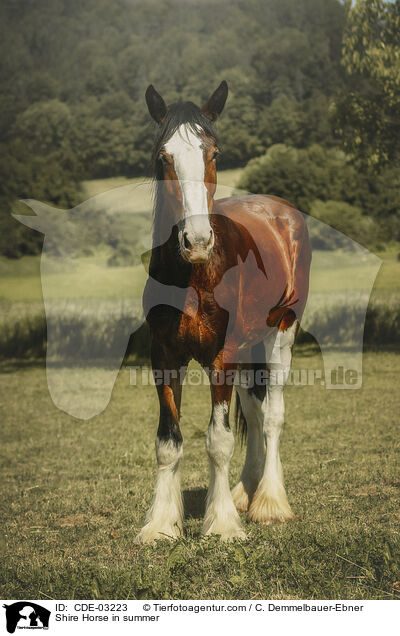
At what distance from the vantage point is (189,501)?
5.72 m

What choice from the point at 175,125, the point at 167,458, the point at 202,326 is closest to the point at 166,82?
the point at 175,125

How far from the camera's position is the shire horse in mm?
3869

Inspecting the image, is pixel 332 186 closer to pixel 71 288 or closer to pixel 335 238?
pixel 335 238

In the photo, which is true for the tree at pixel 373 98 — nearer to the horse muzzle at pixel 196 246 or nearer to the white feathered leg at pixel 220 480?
the white feathered leg at pixel 220 480

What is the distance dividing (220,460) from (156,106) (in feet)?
8.00

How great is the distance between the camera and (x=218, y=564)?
403 cm

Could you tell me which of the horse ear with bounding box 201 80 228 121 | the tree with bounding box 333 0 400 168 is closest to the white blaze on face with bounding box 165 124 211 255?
the horse ear with bounding box 201 80 228 121

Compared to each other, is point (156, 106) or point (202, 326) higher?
point (156, 106)

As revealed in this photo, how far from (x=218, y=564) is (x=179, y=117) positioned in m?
2.83

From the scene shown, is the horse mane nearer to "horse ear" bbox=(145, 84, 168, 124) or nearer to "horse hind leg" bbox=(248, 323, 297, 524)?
"horse ear" bbox=(145, 84, 168, 124)

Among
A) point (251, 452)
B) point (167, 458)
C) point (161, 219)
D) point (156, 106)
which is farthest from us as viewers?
point (251, 452)

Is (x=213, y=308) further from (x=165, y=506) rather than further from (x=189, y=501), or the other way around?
(x=189, y=501)
